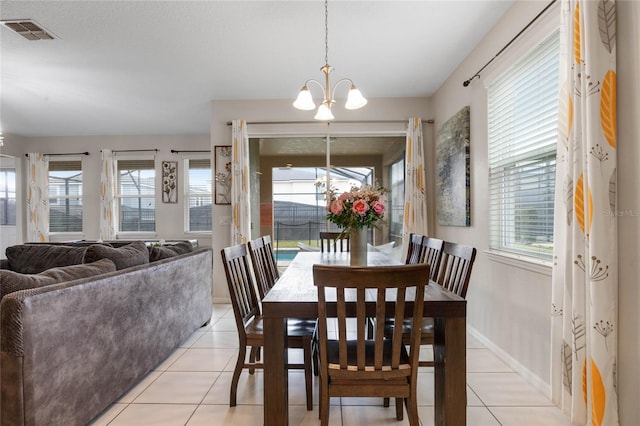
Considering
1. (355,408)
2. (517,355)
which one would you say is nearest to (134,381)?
(355,408)

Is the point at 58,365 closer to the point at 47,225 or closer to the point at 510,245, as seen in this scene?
the point at 510,245

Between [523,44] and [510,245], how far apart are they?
144 centimetres

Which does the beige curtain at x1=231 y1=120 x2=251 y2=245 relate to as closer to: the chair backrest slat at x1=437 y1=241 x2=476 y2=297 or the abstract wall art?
the abstract wall art

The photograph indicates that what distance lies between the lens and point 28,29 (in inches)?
107

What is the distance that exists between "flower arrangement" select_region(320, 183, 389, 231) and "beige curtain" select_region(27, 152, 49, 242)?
638 cm

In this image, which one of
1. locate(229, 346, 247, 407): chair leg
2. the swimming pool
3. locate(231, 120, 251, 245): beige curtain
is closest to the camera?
locate(229, 346, 247, 407): chair leg

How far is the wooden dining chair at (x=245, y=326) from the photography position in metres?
1.90

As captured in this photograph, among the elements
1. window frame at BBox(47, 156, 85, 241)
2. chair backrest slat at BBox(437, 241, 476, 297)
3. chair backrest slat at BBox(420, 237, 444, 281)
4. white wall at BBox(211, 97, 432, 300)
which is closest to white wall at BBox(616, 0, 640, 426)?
chair backrest slat at BBox(437, 241, 476, 297)

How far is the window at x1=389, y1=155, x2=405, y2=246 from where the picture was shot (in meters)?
4.55

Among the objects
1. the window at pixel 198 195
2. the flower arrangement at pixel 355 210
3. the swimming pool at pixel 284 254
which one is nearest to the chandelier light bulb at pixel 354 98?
the flower arrangement at pixel 355 210

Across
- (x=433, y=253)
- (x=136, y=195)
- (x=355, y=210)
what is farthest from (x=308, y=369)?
(x=136, y=195)

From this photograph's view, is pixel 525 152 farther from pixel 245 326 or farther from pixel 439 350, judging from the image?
pixel 245 326

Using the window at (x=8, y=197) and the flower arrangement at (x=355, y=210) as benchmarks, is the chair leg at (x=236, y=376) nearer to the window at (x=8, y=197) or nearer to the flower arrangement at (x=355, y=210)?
the flower arrangement at (x=355, y=210)

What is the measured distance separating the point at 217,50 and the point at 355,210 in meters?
2.08
